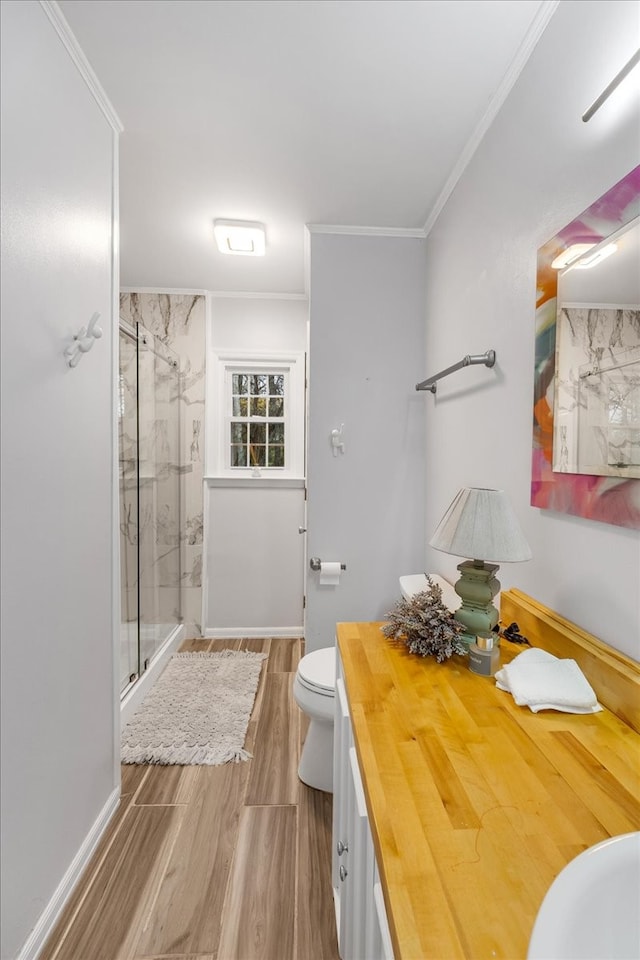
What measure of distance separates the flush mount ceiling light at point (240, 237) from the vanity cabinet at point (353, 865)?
215cm

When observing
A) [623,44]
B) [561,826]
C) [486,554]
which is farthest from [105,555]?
[623,44]

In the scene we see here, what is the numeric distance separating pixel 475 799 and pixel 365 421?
74.0 inches

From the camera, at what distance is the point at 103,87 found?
4.98 feet

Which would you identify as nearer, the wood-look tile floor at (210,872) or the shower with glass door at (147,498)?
the wood-look tile floor at (210,872)

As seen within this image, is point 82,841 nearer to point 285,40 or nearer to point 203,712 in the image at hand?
point 203,712

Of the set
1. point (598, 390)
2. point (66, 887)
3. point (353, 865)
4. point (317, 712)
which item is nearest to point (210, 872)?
point (66, 887)

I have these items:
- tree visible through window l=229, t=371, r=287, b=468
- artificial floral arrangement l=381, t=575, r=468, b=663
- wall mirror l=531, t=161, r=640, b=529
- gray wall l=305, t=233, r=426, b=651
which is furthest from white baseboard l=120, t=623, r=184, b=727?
wall mirror l=531, t=161, r=640, b=529

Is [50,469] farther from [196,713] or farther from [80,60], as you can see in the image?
[196,713]

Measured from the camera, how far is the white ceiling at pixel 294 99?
1.28m

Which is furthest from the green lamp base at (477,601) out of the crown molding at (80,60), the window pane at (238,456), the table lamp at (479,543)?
the window pane at (238,456)

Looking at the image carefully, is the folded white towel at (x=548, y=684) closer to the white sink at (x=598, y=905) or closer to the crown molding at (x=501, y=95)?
the white sink at (x=598, y=905)

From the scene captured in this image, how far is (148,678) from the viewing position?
8.53ft

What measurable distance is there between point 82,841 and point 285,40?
8.11ft

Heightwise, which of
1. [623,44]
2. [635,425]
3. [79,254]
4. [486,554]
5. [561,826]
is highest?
[623,44]
